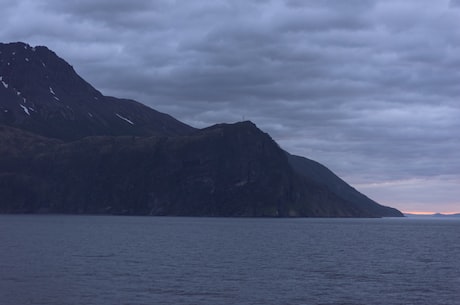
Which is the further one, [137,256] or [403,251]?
[403,251]

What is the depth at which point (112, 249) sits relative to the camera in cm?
10731

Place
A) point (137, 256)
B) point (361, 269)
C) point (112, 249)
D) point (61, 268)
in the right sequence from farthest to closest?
point (112, 249) < point (137, 256) < point (361, 269) < point (61, 268)

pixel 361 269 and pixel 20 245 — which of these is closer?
pixel 361 269

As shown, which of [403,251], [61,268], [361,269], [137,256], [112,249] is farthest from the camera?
[403,251]

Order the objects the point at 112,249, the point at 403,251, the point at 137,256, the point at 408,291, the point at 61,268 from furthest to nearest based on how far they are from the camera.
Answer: the point at 403,251 → the point at 112,249 → the point at 137,256 → the point at 61,268 → the point at 408,291

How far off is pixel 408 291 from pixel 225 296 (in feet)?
62.0

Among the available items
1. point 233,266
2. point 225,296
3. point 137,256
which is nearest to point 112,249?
point 137,256

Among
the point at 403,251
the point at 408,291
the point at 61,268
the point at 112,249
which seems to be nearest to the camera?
the point at 408,291

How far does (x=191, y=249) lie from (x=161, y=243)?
14484 millimetres

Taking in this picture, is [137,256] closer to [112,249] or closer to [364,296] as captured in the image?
[112,249]

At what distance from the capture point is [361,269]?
84.0 meters

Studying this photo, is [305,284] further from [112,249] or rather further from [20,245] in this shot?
[20,245]

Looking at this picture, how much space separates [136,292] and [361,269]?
115ft

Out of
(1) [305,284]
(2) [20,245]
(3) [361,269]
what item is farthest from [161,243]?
(1) [305,284]
